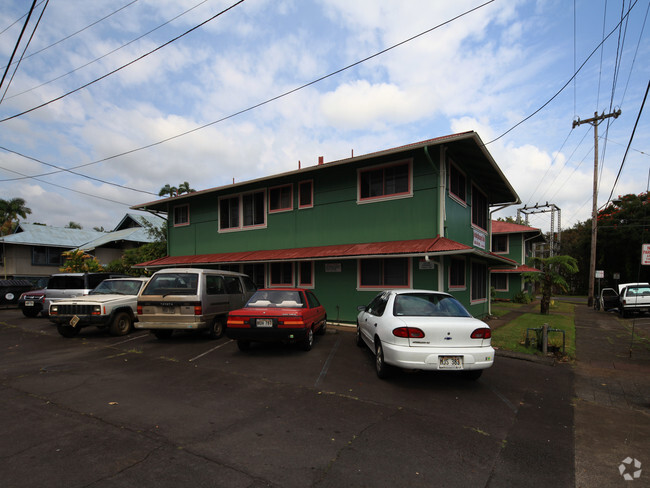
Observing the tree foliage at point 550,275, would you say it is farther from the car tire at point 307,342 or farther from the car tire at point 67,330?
the car tire at point 67,330

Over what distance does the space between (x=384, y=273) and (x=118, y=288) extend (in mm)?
8787

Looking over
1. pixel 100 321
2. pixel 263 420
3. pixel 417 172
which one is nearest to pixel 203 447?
pixel 263 420

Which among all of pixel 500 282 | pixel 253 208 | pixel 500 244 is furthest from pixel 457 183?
pixel 500 244

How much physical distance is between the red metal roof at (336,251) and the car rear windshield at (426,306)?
10.3ft

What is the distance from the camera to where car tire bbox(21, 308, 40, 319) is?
1522 cm

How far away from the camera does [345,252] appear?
1183 cm

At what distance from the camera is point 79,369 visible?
6.78 meters

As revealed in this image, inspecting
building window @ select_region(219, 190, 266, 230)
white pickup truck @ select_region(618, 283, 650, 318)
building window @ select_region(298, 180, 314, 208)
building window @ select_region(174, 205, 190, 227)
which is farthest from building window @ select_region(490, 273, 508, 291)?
building window @ select_region(174, 205, 190, 227)

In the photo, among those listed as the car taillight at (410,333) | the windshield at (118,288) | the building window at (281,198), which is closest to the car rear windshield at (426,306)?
the car taillight at (410,333)

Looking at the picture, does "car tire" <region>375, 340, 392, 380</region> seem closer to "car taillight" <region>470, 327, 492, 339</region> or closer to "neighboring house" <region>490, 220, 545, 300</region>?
"car taillight" <region>470, 327, 492, 339</region>

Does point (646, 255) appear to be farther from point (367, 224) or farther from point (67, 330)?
point (67, 330)

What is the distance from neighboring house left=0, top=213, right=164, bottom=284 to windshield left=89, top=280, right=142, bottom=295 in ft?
55.3

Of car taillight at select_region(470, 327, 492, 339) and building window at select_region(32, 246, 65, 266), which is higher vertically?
building window at select_region(32, 246, 65, 266)

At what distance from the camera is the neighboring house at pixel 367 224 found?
11.2 meters
